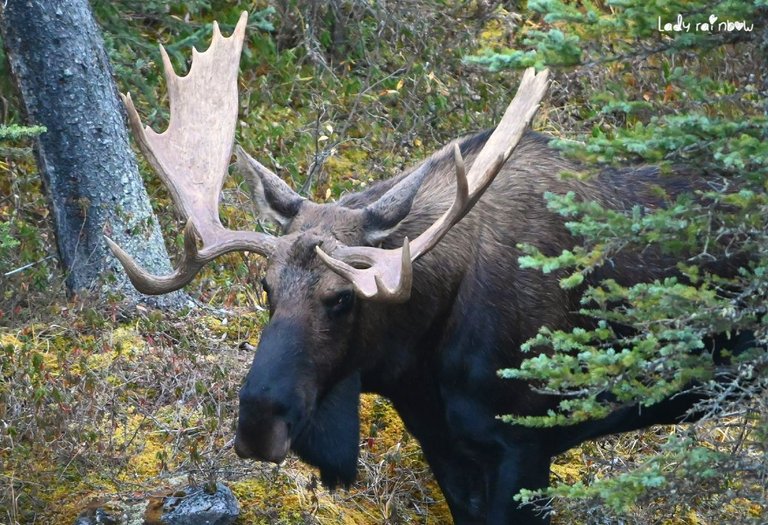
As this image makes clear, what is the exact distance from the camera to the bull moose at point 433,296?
533 centimetres

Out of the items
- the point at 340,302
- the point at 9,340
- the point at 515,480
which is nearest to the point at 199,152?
the point at 340,302

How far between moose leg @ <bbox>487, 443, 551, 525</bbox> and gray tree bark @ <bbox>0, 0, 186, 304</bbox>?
2672mm

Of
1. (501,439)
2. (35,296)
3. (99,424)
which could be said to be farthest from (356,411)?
(35,296)

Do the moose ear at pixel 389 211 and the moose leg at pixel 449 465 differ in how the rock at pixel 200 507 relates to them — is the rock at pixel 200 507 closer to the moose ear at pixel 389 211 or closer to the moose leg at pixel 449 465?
the moose leg at pixel 449 465

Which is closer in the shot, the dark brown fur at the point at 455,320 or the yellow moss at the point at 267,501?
the dark brown fur at the point at 455,320

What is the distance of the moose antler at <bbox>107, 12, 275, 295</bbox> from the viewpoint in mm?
A: 5652

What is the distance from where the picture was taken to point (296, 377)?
515 centimetres

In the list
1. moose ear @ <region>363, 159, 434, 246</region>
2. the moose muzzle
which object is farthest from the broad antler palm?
the moose muzzle

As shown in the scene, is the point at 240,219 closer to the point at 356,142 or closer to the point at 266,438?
the point at 356,142

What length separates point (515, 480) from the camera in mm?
5734

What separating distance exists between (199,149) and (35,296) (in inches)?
73.0

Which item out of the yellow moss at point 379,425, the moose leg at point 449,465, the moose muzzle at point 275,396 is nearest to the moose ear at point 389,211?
the moose muzzle at point 275,396

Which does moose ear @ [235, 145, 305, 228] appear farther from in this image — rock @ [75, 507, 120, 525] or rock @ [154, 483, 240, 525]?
rock @ [75, 507, 120, 525]

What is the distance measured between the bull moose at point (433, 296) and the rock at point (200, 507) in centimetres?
56
